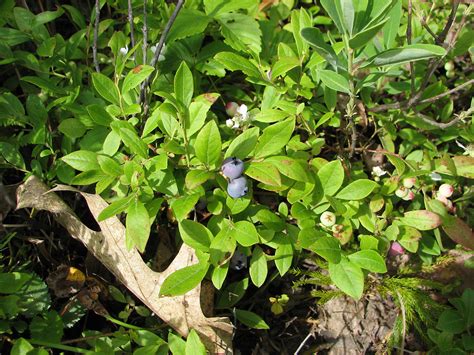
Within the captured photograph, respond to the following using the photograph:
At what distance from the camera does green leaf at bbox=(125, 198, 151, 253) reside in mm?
1596

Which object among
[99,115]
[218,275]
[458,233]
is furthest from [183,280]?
[458,233]

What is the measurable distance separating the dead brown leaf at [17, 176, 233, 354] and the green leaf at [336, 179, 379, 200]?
611 mm

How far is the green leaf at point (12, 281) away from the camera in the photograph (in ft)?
5.62

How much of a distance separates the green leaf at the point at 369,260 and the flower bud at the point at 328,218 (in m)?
0.14

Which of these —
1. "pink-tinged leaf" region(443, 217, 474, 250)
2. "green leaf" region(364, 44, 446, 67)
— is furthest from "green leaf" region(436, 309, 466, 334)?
"green leaf" region(364, 44, 446, 67)

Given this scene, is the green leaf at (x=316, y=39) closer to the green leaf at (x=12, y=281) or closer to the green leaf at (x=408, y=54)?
the green leaf at (x=408, y=54)

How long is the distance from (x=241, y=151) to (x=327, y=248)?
473 mm

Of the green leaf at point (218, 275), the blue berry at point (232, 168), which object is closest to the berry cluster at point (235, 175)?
the blue berry at point (232, 168)

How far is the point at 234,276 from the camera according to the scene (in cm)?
215

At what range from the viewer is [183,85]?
1.78 metres

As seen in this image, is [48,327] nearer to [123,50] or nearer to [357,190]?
[123,50]

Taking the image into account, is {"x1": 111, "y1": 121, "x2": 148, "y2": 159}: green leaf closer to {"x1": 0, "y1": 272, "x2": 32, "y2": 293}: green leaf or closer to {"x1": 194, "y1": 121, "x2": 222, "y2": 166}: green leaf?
{"x1": 194, "y1": 121, "x2": 222, "y2": 166}: green leaf

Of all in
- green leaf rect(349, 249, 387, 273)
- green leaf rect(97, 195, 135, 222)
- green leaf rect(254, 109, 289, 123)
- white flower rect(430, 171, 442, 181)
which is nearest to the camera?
green leaf rect(97, 195, 135, 222)

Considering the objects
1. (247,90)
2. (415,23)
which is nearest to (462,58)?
(415,23)
